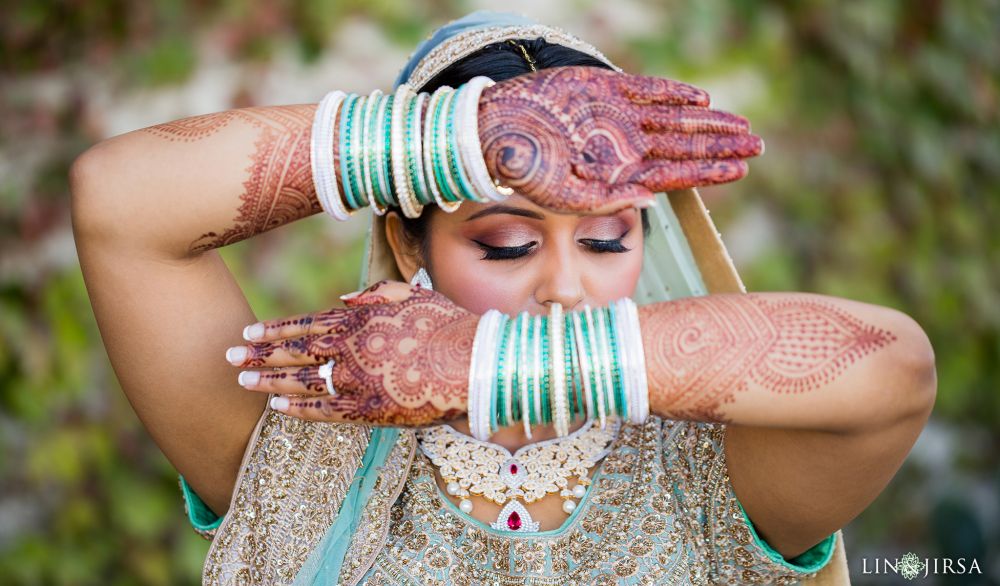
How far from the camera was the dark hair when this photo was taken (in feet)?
5.80

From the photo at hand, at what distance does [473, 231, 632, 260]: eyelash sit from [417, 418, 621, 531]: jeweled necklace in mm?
339

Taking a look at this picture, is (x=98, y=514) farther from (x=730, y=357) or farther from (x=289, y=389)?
(x=730, y=357)

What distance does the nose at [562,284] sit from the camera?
1.60m

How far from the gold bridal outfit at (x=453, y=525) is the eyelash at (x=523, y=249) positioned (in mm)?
366

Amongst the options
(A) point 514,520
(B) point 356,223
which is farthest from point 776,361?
(B) point 356,223

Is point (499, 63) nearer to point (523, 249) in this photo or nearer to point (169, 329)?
point (523, 249)

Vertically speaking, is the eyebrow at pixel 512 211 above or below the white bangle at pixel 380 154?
below

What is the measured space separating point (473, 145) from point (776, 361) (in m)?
0.51

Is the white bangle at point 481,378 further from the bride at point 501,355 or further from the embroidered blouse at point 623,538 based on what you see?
the embroidered blouse at point 623,538

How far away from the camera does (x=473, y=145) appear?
1.33m

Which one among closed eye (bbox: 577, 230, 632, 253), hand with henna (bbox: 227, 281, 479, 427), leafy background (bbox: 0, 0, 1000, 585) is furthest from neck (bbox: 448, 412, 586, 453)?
leafy background (bbox: 0, 0, 1000, 585)

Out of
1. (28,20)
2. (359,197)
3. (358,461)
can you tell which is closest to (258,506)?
(358,461)

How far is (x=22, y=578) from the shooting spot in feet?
11.0

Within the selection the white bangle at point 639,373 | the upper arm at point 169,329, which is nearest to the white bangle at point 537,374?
the white bangle at point 639,373
